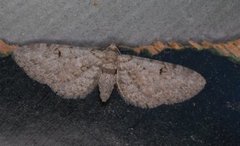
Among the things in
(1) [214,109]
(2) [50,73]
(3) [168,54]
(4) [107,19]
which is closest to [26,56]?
(2) [50,73]

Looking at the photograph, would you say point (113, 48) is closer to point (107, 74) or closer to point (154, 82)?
Result: point (107, 74)

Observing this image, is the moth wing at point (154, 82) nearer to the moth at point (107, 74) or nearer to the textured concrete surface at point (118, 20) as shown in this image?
the moth at point (107, 74)

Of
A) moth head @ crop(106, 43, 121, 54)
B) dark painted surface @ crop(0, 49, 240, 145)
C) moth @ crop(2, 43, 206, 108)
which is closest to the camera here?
dark painted surface @ crop(0, 49, 240, 145)

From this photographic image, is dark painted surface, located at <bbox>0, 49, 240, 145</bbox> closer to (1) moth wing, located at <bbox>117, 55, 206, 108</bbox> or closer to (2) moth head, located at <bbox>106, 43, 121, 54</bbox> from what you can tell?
(1) moth wing, located at <bbox>117, 55, 206, 108</bbox>

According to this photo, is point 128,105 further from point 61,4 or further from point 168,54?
point 61,4

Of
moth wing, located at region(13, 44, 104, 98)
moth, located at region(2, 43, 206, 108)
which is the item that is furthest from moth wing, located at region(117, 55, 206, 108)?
moth wing, located at region(13, 44, 104, 98)

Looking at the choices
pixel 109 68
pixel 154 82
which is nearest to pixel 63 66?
pixel 109 68
